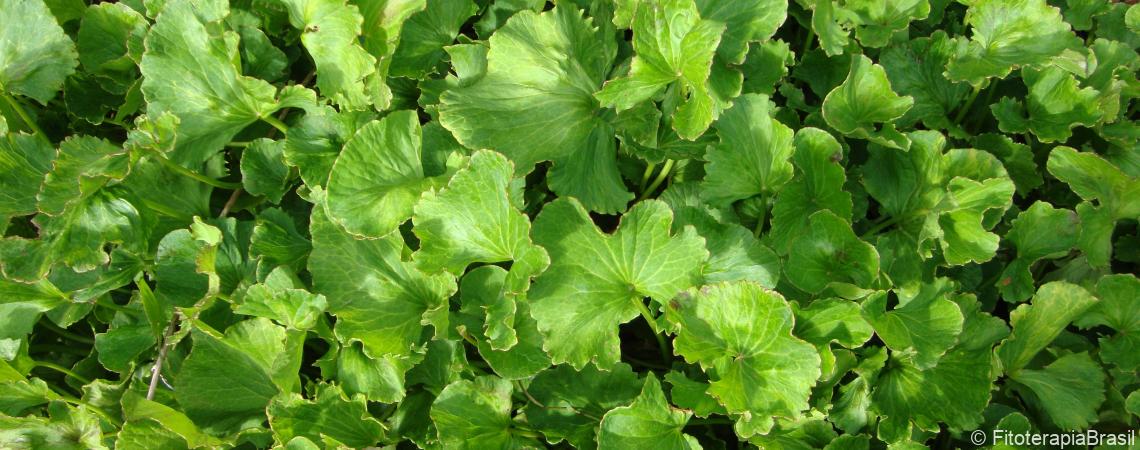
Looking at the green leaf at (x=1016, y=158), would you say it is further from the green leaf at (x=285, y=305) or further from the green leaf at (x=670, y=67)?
the green leaf at (x=285, y=305)

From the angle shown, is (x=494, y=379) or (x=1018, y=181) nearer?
(x=494, y=379)

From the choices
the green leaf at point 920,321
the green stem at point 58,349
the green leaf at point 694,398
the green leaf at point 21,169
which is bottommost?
the green stem at point 58,349

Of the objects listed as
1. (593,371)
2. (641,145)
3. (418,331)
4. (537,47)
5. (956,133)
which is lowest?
(593,371)

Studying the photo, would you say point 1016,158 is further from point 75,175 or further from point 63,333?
point 63,333

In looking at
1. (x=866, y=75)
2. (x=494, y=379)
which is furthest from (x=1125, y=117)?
(x=494, y=379)

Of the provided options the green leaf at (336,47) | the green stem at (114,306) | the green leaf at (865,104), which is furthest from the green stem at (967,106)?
the green stem at (114,306)

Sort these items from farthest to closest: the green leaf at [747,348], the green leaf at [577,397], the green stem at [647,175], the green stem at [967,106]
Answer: the green stem at [967,106] → the green stem at [647,175] → the green leaf at [577,397] → the green leaf at [747,348]

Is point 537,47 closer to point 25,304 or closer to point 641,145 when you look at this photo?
point 641,145
